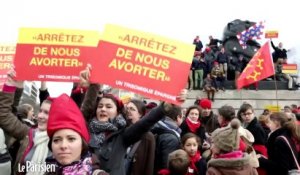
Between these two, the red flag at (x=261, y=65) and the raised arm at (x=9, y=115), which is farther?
the red flag at (x=261, y=65)

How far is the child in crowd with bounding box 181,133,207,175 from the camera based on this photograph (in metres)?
4.84

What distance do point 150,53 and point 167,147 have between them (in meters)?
1.29

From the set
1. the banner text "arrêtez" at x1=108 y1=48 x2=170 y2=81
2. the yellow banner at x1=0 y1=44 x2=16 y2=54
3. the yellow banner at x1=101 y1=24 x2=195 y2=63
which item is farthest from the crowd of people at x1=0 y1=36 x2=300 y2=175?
the yellow banner at x1=0 y1=44 x2=16 y2=54

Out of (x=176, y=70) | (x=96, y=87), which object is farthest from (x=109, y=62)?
(x=176, y=70)

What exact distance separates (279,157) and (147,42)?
6.63ft

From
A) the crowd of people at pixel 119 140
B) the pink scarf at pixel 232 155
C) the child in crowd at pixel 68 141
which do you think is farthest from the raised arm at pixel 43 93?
the pink scarf at pixel 232 155

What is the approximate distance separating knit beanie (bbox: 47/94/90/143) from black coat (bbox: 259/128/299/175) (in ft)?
9.08

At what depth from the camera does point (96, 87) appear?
12.8ft

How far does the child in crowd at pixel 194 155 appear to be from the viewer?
4.84 m

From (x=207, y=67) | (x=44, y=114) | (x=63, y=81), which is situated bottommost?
(x=44, y=114)

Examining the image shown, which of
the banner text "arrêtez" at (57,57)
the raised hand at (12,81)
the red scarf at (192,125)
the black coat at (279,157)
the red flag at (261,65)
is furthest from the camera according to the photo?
the red flag at (261,65)

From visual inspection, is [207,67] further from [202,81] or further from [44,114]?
[44,114]

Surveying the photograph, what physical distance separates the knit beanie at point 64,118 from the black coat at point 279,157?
277 cm

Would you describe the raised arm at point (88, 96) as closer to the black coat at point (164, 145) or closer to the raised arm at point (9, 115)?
the raised arm at point (9, 115)
